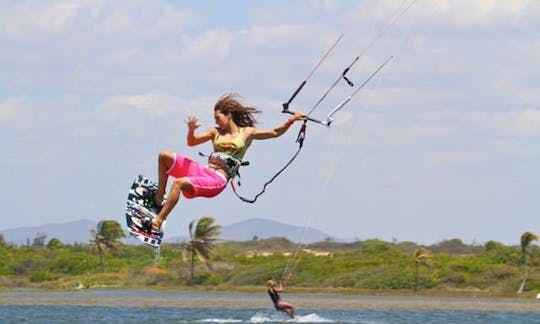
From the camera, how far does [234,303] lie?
8944cm

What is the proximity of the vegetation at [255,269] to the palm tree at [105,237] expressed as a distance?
10 cm

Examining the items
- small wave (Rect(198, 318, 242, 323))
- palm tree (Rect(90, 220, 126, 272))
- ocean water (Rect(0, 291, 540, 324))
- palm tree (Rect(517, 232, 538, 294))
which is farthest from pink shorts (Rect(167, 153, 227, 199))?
palm tree (Rect(90, 220, 126, 272))

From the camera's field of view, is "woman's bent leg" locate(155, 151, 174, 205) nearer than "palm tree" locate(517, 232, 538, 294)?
Yes

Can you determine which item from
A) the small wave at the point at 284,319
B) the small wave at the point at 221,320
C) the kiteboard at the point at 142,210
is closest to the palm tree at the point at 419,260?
the small wave at the point at 284,319

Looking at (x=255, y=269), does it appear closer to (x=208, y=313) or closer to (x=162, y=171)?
(x=208, y=313)

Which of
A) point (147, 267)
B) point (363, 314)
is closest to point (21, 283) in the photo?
point (147, 267)

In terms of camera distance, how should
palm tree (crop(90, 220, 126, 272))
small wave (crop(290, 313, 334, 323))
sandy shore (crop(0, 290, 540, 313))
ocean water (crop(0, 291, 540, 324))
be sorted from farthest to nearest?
palm tree (crop(90, 220, 126, 272)), sandy shore (crop(0, 290, 540, 313)), small wave (crop(290, 313, 334, 323)), ocean water (crop(0, 291, 540, 324))

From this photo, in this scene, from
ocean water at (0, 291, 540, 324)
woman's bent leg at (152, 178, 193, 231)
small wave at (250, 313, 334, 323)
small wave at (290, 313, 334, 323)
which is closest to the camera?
woman's bent leg at (152, 178, 193, 231)

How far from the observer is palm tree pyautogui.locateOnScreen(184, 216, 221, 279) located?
117m

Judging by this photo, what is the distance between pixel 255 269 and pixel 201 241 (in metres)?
5.76

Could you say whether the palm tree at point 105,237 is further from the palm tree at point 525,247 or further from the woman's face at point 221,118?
the woman's face at point 221,118

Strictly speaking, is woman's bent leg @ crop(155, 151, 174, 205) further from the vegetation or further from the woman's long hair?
the vegetation

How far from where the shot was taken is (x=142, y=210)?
15.5m

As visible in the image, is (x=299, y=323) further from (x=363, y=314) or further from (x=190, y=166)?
(x=190, y=166)
